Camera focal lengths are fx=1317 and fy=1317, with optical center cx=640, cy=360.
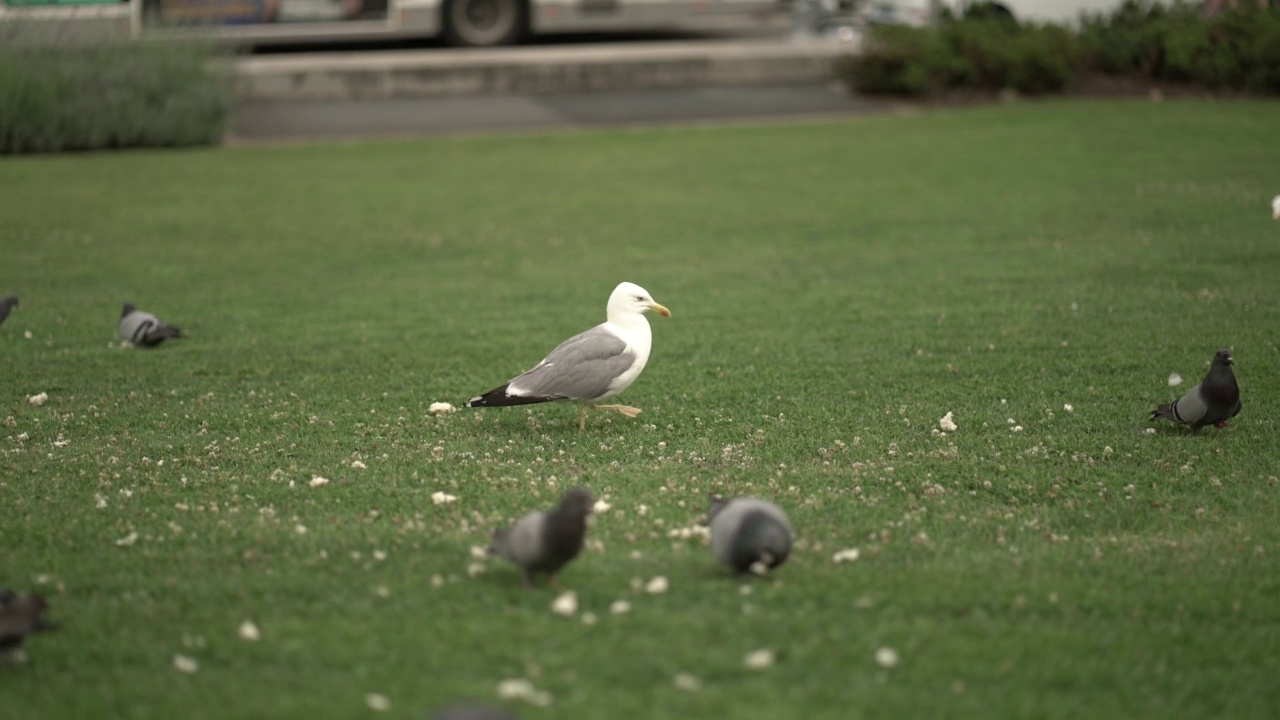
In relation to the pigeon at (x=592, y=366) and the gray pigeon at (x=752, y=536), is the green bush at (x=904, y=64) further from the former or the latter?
the gray pigeon at (x=752, y=536)

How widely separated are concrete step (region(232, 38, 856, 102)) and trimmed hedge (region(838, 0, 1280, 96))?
55.2 inches

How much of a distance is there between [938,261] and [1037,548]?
6155 millimetres

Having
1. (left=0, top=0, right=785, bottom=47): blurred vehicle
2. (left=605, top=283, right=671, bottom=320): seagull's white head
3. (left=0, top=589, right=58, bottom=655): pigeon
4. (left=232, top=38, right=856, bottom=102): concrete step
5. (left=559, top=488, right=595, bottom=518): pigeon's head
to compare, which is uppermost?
(left=0, top=0, right=785, bottom=47): blurred vehicle

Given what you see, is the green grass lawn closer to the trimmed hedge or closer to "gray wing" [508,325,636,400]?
"gray wing" [508,325,636,400]

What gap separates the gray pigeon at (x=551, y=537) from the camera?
446 cm

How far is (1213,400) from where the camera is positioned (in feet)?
20.4

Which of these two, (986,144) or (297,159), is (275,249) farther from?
(986,144)

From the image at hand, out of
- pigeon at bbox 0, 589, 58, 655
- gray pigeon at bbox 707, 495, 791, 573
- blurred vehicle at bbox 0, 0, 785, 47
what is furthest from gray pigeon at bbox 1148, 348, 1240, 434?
blurred vehicle at bbox 0, 0, 785, 47

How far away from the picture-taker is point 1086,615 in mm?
4508

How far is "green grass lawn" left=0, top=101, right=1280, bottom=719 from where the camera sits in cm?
411

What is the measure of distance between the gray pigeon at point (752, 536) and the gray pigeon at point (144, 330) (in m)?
5.40

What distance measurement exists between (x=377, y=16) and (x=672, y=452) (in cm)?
1681

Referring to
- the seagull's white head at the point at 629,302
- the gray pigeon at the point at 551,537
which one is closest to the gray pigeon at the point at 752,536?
the gray pigeon at the point at 551,537

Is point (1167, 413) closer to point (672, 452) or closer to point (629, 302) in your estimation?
point (672, 452)
